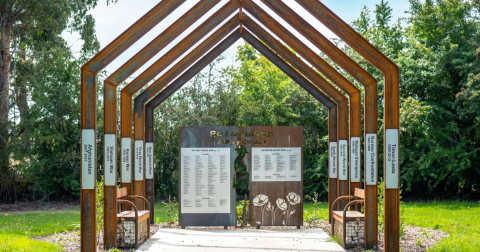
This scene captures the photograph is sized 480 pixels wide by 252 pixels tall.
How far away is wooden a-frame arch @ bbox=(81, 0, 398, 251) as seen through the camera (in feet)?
19.2

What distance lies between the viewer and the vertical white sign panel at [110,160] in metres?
6.98

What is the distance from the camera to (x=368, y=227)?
22.4ft

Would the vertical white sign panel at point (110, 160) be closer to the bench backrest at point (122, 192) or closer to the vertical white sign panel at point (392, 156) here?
the bench backrest at point (122, 192)

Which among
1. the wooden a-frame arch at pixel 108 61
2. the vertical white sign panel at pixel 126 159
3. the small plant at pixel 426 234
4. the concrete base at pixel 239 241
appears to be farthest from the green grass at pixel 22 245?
the small plant at pixel 426 234

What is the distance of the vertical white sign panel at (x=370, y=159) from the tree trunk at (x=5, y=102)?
13.6 metres

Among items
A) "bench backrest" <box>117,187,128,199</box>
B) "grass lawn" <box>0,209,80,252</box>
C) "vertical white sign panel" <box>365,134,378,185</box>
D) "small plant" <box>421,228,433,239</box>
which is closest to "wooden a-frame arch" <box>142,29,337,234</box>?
"bench backrest" <box>117,187,128,199</box>

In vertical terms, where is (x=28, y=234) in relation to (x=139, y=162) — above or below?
below

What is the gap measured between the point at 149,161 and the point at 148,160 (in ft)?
0.11

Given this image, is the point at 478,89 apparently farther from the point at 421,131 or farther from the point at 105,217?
the point at 105,217

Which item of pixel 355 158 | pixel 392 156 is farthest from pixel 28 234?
pixel 392 156

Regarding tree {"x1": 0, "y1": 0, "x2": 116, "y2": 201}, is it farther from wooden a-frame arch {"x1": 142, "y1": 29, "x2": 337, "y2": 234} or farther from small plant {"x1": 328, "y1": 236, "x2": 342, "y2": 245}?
small plant {"x1": 328, "y1": 236, "x2": 342, "y2": 245}

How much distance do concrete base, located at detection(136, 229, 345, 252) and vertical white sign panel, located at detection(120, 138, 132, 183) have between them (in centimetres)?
128

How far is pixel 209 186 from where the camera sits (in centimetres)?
927

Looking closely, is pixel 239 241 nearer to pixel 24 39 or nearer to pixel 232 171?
pixel 232 171
